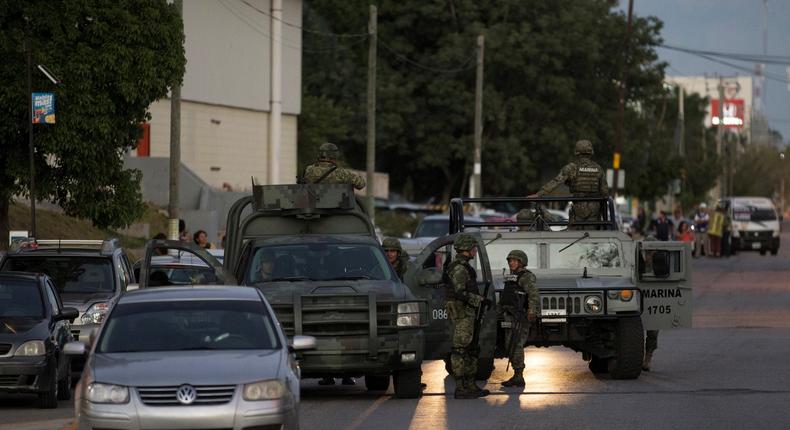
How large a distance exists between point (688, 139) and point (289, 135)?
8457cm

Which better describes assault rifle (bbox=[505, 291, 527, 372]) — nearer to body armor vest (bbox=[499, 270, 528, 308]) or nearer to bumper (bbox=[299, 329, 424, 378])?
body armor vest (bbox=[499, 270, 528, 308])

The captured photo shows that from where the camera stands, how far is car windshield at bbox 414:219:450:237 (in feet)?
115

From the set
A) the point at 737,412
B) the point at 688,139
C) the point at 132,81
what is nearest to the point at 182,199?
the point at 132,81

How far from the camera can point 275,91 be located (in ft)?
184

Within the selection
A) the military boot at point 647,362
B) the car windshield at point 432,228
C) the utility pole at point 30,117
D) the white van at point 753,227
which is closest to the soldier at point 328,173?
the military boot at point 647,362

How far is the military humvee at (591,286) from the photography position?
18547 mm

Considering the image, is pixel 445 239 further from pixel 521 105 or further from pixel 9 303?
pixel 521 105

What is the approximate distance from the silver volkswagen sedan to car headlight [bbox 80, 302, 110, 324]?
666 cm

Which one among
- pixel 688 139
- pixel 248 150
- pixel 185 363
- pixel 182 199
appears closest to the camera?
pixel 185 363

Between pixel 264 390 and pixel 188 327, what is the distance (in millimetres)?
1366

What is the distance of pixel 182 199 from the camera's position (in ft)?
159

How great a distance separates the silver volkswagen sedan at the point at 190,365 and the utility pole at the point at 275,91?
42.3 meters

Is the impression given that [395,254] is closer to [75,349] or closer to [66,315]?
[66,315]

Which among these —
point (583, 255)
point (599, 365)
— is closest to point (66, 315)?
point (583, 255)
